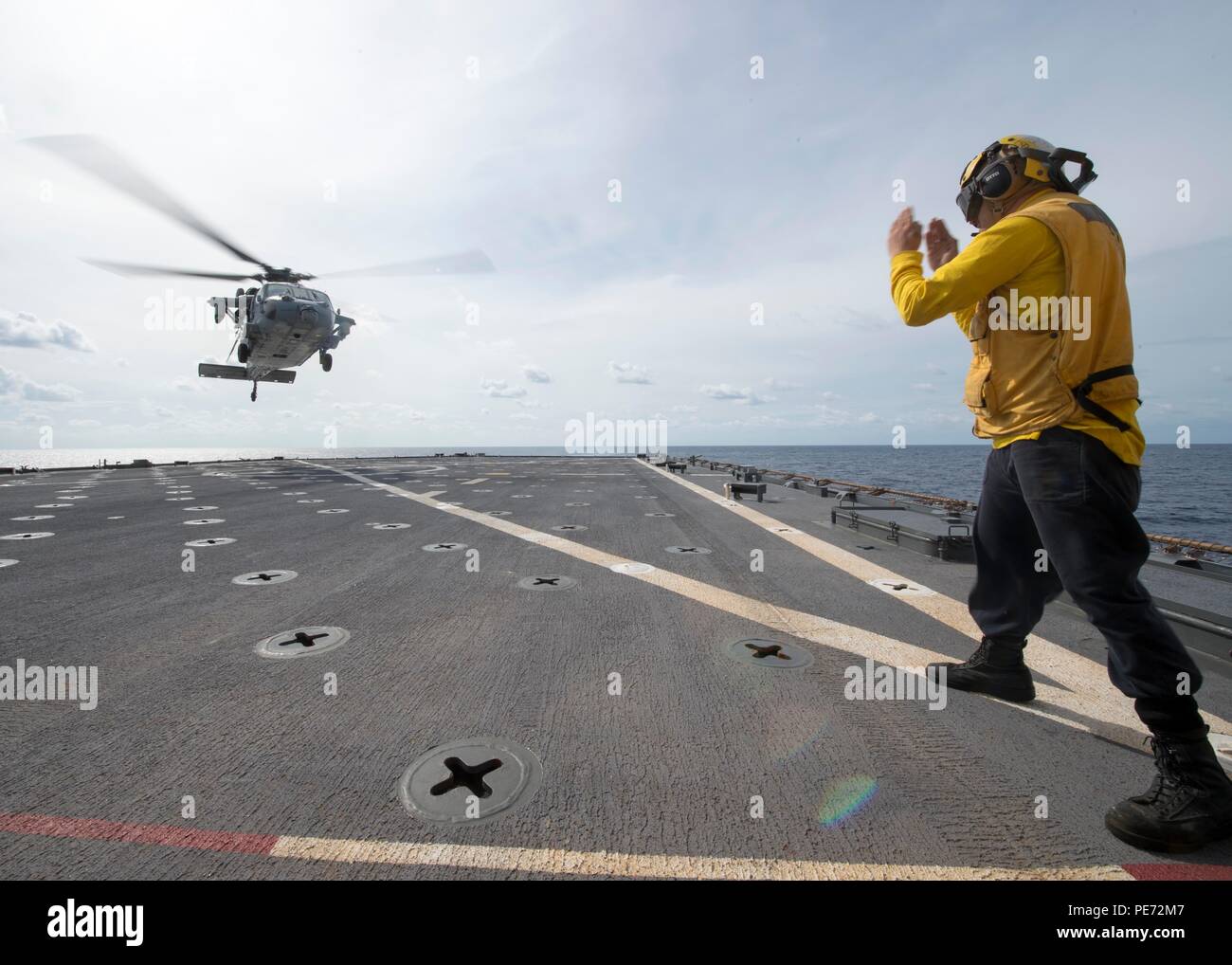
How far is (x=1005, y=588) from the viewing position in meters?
2.97

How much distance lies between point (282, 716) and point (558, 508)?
8.79 metres

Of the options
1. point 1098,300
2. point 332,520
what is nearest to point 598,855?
point 1098,300

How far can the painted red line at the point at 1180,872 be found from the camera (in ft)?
5.70

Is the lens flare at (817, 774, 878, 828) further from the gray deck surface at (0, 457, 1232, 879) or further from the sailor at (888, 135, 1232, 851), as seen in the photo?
the sailor at (888, 135, 1232, 851)

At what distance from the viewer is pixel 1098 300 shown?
2.26 metres

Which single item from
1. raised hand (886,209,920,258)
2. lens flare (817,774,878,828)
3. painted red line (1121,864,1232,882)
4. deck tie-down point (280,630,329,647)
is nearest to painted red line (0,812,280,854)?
deck tie-down point (280,630,329,647)

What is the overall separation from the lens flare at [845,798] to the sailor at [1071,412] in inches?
31.7

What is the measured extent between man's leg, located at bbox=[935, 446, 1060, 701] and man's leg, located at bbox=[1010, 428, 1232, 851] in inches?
19.8

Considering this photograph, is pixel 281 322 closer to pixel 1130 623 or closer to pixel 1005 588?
pixel 1005 588

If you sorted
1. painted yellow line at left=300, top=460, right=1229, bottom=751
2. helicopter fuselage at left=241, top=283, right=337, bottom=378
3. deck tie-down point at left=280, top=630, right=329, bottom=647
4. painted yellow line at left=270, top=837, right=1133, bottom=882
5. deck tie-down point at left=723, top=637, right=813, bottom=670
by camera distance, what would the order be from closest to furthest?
painted yellow line at left=270, top=837, right=1133, bottom=882, painted yellow line at left=300, top=460, right=1229, bottom=751, deck tie-down point at left=723, top=637, right=813, bottom=670, deck tie-down point at left=280, top=630, right=329, bottom=647, helicopter fuselage at left=241, top=283, right=337, bottom=378

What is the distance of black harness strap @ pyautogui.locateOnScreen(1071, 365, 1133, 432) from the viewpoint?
2.23 m

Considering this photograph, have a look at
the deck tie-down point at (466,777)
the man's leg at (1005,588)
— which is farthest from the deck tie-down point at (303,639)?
the man's leg at (1005,588)
